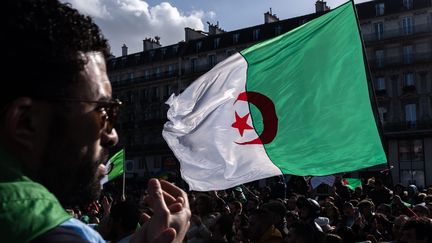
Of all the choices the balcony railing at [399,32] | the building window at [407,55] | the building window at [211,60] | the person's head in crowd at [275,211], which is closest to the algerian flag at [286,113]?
the person's head in crowd at [275,211]

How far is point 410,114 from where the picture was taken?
40812 millimetres

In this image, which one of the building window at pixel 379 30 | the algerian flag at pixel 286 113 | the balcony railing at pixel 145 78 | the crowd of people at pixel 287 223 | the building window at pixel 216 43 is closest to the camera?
the crowd of people at pixel 287 223

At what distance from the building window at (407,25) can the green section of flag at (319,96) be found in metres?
39.3

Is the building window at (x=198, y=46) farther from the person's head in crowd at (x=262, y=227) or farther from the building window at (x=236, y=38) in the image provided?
the person's head in crowd at (x=262, y=227)

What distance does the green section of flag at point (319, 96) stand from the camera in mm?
5344

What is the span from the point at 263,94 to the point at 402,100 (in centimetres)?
3784

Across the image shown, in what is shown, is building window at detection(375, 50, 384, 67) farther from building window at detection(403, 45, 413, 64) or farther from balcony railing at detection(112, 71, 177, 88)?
balcony railing at detection(112, 71, 177, 88)

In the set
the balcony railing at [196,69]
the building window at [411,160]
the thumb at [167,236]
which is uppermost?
the balcony railing at [196,69]

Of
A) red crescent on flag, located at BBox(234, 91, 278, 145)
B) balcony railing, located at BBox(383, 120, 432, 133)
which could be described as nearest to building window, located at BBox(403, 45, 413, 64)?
balcony railing, located at BBox(383, 120, 432, 133)

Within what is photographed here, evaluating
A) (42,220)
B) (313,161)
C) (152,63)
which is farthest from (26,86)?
(152,63)

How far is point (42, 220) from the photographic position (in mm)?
949

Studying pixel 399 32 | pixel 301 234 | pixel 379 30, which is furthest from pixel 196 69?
pixel 301 234

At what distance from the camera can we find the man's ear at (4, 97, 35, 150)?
1.07m

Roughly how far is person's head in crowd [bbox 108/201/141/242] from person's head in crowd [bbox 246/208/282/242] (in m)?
1.26
